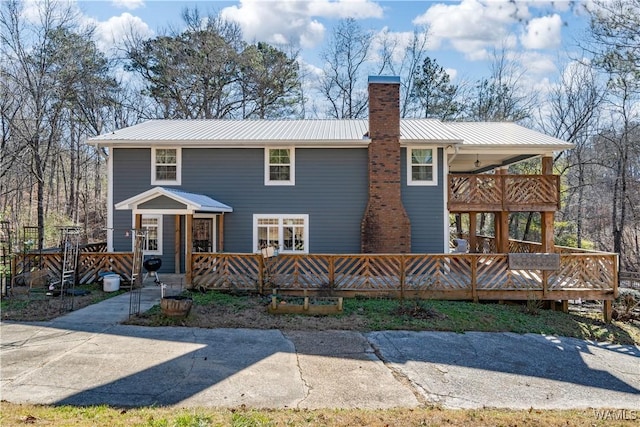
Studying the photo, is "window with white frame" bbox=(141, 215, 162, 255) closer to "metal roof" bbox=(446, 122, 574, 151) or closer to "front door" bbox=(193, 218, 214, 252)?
"front door" bbox=(193, 218, 214, 252)

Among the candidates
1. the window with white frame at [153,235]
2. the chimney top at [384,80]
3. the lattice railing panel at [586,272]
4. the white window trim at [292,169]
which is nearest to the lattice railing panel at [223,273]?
the window with white frame at [153,235]

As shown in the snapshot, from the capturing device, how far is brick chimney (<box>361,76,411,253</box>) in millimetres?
12789

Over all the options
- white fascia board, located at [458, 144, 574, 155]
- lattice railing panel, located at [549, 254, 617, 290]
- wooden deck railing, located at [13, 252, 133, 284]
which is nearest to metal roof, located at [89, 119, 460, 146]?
white fascia board, located at [458, 144, 574, 155]

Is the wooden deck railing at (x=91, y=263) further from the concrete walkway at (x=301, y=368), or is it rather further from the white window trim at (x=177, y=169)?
the concrete walkway at (x=301, y=368)

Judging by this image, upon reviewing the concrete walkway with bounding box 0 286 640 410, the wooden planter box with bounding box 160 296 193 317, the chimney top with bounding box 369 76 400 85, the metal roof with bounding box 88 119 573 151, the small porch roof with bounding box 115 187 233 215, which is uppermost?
the chimney top with bounding box 369 76 400 85

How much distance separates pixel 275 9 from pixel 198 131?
867 centimetres

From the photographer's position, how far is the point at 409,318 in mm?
8758

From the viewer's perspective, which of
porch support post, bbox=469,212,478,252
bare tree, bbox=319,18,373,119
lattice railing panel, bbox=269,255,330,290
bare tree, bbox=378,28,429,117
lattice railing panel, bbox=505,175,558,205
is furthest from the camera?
bare tree, bbox=319,18,373,119

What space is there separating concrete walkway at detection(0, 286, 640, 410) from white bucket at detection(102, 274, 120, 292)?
266 centimetres

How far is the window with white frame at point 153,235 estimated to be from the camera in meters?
13.3

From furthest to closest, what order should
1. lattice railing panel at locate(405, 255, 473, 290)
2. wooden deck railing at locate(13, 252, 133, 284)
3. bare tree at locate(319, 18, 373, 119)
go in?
1. bare tree at locate(319, 18, 373, 119)
2. wooden deck railing at locate(13, 252, 133, 284)
3. lattice railing panel at locate(405, 255, 473, 290)

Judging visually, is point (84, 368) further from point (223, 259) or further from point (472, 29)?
point (472, 29)

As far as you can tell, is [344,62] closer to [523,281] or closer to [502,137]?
[502,137]

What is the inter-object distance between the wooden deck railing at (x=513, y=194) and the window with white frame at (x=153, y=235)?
32.1ft
